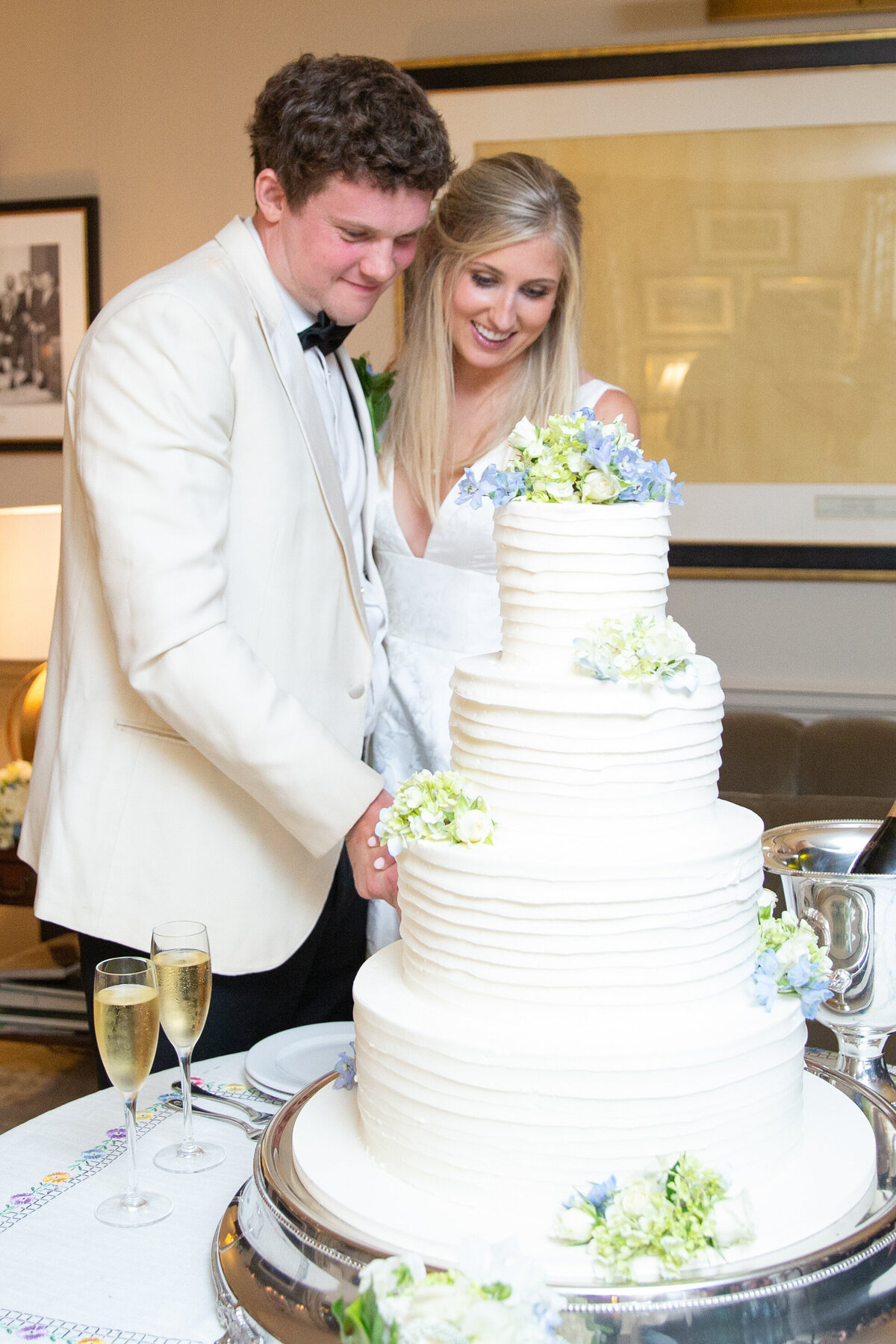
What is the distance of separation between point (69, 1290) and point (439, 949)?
18.6 inches

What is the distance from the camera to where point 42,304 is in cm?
429

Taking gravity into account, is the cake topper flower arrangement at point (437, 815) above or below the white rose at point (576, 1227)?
above

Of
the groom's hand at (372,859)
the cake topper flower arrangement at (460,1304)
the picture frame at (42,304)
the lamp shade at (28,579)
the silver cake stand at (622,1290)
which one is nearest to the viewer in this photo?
the cake topper flower arrangement at (460,1304)

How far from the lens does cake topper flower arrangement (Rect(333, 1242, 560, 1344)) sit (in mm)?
789

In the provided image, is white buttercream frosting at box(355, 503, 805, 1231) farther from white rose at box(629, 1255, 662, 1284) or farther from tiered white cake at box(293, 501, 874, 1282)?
white rose at box(629, 1255, 662, 1284)

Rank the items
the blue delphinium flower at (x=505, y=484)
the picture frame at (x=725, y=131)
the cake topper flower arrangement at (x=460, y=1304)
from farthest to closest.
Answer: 1. the picture frame at (x=725, y=131)
2. the blue delphinium flower at (x=505, y=484)
3. the cake topper flower arrangement at (x=460, y=1304)

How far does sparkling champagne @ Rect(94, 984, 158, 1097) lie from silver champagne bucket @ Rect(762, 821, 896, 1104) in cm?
73

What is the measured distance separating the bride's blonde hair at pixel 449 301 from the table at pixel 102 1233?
124cm

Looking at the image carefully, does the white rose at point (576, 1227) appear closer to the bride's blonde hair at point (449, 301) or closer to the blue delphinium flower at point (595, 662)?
the blue delphinium flower at point (595, 662)


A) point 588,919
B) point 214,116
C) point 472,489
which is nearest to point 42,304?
point 214,116

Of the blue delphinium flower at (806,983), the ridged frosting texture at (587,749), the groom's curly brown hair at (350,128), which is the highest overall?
the groom's curly brown hair at (350,128)

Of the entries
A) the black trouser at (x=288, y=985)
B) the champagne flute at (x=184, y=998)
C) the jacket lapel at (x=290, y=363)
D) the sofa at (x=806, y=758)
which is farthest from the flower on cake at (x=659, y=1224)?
the sofa at (x=806, y=758)

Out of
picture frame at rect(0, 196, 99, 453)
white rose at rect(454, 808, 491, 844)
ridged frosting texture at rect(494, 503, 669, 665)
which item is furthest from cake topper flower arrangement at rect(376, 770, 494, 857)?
picture frame at rect(0, 196, 99, 453)

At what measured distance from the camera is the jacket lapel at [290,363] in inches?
78.6
